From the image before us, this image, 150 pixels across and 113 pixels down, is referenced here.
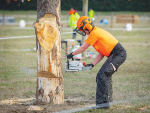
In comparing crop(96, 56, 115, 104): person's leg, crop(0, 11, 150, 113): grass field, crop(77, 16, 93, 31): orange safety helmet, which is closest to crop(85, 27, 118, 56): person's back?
crop(77, 16, 93, 31): orange safety helmet

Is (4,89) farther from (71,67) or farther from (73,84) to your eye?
(71,67)

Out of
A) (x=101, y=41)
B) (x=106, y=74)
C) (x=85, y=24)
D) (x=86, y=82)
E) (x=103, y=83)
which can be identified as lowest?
(x=86, y=82)

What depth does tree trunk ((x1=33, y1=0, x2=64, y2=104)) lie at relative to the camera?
4.55 meters

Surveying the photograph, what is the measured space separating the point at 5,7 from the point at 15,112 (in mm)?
58059

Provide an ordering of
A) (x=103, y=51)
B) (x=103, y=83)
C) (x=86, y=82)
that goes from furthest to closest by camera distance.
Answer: (x=86, y=82), (x=103, y=51), (x=103, y=83)

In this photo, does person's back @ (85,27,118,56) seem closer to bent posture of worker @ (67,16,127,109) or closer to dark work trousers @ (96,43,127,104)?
bent posture of worker @ (67,16,127,109)

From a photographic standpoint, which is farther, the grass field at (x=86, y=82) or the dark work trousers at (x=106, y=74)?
the grass field at (x=86, y=82)

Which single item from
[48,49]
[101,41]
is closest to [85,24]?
[101,41]

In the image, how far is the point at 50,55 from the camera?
4547 mm

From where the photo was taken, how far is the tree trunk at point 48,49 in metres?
4.55

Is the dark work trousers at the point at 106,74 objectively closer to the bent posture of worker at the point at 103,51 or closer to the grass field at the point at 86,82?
the bent posture of worker at the point at 103,51

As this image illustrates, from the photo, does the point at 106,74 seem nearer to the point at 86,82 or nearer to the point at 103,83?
the point at 103,83

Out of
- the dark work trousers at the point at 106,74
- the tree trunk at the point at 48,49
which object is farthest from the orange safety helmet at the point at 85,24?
the dark work trousers at the point at 106,74

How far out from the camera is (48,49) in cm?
454
